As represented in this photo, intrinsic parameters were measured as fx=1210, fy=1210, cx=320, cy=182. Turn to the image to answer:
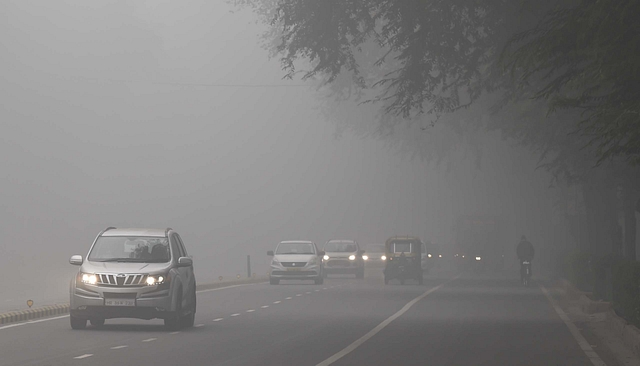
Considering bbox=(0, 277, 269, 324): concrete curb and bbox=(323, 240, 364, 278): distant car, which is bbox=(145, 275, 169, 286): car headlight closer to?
bbox=(0, 277, 269, 324): concrete curb

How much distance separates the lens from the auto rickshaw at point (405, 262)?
156 ft

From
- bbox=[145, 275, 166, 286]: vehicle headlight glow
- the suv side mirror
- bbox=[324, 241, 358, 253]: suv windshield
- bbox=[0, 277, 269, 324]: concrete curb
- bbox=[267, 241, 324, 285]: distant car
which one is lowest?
bbox=[0, 277, 269, 324]: concrete curb

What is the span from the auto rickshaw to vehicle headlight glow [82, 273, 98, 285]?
26.6 meters

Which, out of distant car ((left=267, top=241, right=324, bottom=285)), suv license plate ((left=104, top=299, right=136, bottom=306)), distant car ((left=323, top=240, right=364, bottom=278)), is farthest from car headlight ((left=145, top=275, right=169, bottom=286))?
distant car ((left=323, top=240, right=364, bottom=278))

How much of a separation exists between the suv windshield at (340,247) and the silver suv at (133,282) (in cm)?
3296

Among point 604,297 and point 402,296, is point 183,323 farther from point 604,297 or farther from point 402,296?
point 402,296

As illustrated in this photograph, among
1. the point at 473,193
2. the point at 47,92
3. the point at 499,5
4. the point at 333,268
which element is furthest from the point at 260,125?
the point at 499,5

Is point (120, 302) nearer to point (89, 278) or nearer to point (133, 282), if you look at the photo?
point (133, 282)

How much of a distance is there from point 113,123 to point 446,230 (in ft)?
156

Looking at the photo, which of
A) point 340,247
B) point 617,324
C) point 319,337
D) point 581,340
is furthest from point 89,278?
point 340,247

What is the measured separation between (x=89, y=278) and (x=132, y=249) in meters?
1.63

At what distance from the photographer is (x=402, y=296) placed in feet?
121

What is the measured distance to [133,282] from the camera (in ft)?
71.7

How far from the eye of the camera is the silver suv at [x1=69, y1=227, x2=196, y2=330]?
853 inches
